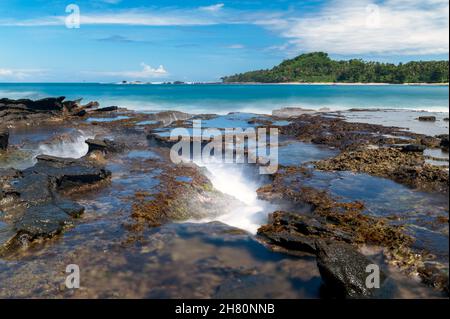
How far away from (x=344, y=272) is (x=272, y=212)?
6.10 m

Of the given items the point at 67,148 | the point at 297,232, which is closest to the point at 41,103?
the point at 67,148

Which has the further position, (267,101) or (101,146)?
(267,101)

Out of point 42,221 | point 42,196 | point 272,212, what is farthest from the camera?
point 42,196

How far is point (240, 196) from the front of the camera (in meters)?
17.3

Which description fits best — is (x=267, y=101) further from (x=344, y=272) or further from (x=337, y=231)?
(x=344, y=272)

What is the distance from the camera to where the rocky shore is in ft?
30.6

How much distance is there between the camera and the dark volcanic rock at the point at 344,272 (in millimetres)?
8148

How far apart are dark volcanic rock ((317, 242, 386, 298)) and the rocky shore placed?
0.02 meters

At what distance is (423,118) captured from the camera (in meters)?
47.6

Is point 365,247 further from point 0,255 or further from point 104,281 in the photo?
point 0,255

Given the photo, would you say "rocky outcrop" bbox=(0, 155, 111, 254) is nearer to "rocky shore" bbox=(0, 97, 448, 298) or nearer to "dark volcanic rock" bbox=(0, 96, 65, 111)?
"rocky shore" bbox=(0, 97, 448, 298)
